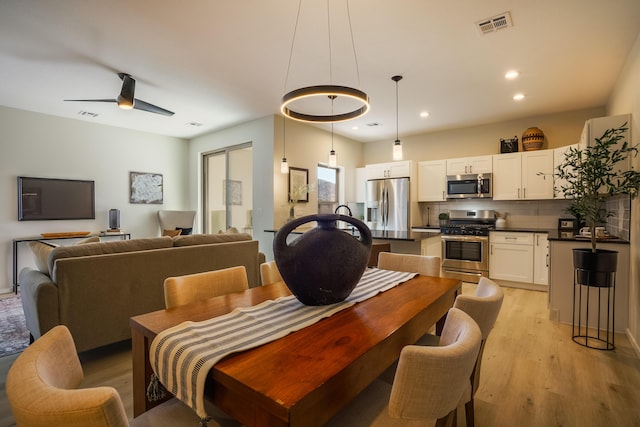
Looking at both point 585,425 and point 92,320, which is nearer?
point 585,425

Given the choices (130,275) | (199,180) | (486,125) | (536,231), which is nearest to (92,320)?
(130,275)

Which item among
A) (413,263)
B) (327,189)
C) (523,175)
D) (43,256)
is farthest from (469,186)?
(43,256)

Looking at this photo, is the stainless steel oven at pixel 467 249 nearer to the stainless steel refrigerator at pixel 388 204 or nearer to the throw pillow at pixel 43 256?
the stainless steel refrigerator at pixel 388 204

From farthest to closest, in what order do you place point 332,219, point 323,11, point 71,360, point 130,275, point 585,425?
point 130,275
point 323,11
point 585,425
point 332,219
point 71,360

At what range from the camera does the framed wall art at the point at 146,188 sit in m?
6.15

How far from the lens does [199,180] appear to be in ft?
22.3

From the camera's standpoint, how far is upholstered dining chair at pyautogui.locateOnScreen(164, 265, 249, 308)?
1.58 meters

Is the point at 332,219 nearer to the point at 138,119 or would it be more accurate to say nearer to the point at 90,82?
the point at 90,82

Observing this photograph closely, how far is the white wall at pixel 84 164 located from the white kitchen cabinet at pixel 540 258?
21.1ft

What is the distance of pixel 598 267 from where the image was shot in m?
2.64

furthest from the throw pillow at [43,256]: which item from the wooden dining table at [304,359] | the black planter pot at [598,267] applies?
the black planter pot at [598,267]

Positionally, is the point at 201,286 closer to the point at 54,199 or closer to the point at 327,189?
the point at 327,189

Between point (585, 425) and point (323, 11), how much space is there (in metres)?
3.15

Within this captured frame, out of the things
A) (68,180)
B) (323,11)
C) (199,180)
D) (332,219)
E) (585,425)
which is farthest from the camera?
(199,180)
